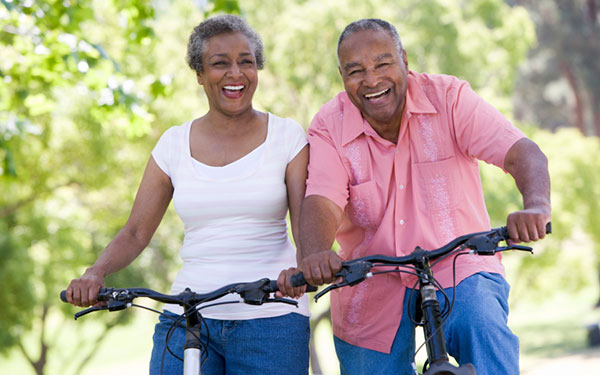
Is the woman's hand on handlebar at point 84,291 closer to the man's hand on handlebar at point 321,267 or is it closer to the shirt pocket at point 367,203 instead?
the man's hand on handlebar at point 321,267

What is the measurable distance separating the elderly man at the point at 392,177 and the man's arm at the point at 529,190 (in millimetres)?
11

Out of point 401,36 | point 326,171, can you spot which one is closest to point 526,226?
point 326,171

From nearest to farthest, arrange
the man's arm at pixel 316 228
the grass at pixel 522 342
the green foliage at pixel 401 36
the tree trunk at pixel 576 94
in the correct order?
the man's arm at pixel 316 228
the green foliage at pixel 401 36
the grass at pixel 522 342
the tree trunk at pixel 576 94

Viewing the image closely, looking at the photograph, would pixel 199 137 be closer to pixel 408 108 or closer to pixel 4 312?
pixel 408 108

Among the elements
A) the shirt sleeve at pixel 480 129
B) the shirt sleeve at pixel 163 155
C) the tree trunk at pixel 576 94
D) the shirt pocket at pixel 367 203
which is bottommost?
the shirt pocket at pixel 367 203

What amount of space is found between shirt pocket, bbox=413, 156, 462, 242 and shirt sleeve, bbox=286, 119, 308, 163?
0.48m

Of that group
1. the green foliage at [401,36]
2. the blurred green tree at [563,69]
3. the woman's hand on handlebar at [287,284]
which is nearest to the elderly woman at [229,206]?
the woman's hand on handlebar at [287,284]

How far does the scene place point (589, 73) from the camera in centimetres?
3456

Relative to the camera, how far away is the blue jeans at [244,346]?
10.3ft

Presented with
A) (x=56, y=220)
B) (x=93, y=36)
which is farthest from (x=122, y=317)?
(x=93, y=36)

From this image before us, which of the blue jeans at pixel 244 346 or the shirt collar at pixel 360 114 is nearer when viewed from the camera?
the blue jeans at pixel 244 346

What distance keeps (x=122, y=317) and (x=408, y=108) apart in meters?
12.1

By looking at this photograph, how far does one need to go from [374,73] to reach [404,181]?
1.47ft

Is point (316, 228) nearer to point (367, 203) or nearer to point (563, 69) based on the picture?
point (367, 203)
